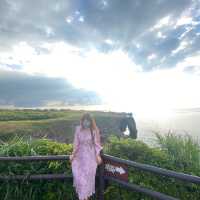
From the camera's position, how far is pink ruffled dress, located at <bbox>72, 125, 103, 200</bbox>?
5.48 m

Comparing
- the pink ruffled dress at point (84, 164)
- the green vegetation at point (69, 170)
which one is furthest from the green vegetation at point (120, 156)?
the pink ruffled dress at point (84, 164)

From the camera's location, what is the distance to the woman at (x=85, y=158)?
5477 mm

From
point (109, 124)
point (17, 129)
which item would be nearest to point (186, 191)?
point (17, 129)

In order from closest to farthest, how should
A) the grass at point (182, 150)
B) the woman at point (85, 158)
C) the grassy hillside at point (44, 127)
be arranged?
the woman at point (85, 158) → the grass at point (182, 150) → the grassy hillside at point (44, 127)

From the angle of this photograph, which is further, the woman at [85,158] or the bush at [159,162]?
the bush at [159,162]

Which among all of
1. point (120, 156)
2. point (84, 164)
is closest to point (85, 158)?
point (84, 164)

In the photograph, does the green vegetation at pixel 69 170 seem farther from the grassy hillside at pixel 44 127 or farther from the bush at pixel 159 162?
the grassy hillside at pixel 44 127

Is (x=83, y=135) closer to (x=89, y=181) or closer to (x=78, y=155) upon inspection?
(x=78, y=155)

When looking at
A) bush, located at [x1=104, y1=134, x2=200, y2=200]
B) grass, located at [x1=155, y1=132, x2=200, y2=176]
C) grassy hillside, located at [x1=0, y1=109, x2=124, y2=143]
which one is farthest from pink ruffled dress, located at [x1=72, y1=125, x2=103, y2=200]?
grassy hillside, located at [x1=0, y1=109, x2=124, y2=143]

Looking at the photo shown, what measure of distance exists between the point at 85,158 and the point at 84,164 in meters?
0.12

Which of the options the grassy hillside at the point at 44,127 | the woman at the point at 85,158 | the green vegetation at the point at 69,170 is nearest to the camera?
the woman at the point at 85,158

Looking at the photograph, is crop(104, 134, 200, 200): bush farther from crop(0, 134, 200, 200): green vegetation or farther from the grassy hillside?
the grassy hillside

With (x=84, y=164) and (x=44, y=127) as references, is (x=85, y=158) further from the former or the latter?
(x=44, y=127)

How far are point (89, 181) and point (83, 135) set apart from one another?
96 cm
